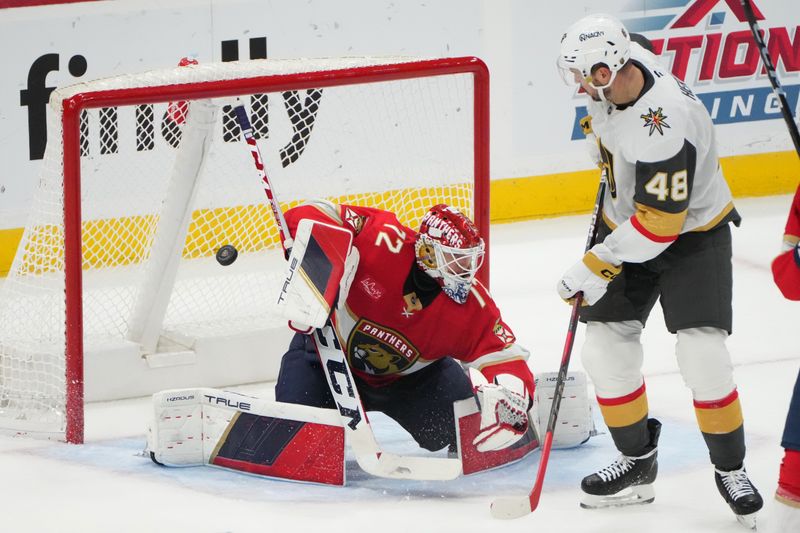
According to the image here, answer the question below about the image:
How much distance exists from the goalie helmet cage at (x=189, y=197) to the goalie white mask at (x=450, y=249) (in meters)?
0.77

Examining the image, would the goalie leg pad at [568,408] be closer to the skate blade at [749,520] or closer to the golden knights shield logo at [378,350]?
the golden knights shield logo at [378,350]

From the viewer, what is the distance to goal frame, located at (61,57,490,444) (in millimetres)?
3951

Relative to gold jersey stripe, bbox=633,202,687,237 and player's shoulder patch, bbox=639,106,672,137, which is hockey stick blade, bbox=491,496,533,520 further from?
player's shoulder patch, bbox=639,106,672,137

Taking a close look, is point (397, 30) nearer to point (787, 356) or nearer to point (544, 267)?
point (544, 267)

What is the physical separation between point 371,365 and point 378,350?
6 cm

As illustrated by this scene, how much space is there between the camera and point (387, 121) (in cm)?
483

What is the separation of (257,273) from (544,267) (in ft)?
4.46

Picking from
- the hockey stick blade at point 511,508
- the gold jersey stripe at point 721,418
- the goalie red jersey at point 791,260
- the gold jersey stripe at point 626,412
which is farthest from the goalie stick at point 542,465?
the goalie red jersey at point 791,260

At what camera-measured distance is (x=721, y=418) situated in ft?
11.4

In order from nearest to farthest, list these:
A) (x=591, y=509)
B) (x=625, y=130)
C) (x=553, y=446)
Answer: (x=625, y=130) → (x=591, y=509) → (x=553, y=446)

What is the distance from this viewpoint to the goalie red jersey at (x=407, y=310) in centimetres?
370

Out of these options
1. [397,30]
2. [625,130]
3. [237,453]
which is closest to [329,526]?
[237,453]

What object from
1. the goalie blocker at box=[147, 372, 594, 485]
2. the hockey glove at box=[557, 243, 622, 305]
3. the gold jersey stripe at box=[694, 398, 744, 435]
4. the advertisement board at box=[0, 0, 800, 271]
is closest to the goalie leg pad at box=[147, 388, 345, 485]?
the goalie blocker at box=[147, 372, 594, 485]

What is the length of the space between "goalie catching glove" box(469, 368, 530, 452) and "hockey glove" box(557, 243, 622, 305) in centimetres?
31
